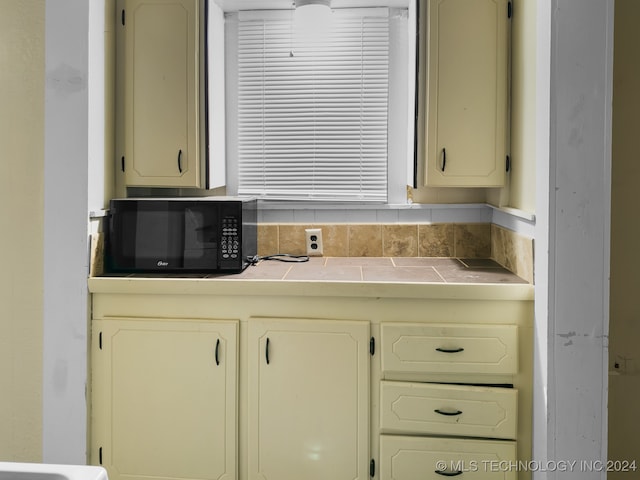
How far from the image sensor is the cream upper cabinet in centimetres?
205

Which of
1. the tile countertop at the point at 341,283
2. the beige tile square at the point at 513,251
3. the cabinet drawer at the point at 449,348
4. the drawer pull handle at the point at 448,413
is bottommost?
the drawer pull handle at the point at 448,413

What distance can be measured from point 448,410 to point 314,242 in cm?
97

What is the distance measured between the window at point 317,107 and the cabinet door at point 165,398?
2.98 feet

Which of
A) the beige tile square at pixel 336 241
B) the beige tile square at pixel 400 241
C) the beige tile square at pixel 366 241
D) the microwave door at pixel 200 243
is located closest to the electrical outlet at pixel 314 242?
the beige tile square at pixel 336 241

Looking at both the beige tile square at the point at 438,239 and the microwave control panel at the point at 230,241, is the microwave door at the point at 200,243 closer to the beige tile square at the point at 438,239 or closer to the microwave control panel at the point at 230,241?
the microwave control panel at the point at 230,241

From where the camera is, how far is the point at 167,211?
1978 millimetres

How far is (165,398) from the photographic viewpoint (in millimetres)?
1846

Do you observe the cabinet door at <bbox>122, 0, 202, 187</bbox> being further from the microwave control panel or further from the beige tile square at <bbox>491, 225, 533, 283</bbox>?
the beige tile square at <bbox>491, 225, 533, 283</bbox>

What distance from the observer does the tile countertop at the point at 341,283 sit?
5.75 ft

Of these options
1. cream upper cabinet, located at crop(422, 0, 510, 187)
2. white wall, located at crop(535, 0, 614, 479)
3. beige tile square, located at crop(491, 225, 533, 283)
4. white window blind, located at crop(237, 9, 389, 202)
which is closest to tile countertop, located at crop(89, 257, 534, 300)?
beige tile square, located at crop(491, 225, 533, 283)

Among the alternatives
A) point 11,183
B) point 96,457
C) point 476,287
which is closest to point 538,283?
point 476,287

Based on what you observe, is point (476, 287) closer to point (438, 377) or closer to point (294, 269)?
point (438, 377)

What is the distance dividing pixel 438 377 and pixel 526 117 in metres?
0.95

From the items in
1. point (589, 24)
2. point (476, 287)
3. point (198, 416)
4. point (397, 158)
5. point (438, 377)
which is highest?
point (589, 24)
